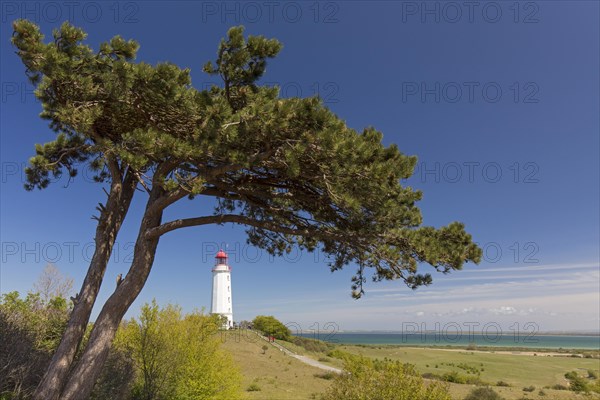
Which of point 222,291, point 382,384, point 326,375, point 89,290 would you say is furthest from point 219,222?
point 222,291

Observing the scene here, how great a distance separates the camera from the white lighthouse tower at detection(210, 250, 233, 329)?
45.2 meters

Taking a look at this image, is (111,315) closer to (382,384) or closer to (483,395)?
(382,384)

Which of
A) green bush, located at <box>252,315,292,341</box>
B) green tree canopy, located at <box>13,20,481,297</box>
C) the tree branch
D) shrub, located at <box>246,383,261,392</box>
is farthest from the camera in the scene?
green bush, located at <box>252,315,292,341</box>

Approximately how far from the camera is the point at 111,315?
7.39 m

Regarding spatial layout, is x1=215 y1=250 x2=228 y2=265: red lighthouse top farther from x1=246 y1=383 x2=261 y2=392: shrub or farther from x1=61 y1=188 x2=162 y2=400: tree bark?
x1=61 y1=188 x2=162 y2=400: tree bark

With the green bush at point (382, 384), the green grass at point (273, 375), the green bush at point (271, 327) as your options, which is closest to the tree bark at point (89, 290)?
the green bush at point (382, 384)

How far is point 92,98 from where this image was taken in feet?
23.3

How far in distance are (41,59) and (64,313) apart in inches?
431

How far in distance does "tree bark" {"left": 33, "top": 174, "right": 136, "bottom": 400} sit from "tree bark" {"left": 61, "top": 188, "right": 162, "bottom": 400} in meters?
0.26

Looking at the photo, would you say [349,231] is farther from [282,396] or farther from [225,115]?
[282,396]

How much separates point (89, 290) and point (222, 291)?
3944 cm

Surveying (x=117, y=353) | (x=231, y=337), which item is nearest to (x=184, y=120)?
(x=117, y=353)

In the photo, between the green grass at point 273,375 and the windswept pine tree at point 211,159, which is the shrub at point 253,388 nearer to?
the green grass at point 273,375

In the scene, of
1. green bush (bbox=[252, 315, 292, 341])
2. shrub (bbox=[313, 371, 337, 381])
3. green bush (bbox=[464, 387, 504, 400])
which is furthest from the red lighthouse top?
green bush (bbox=[464, 387, 504, 400])
